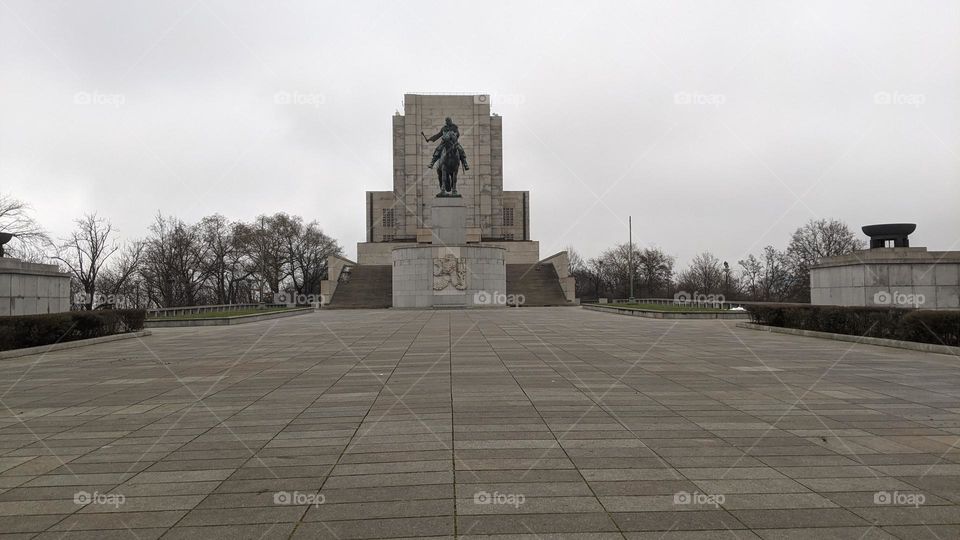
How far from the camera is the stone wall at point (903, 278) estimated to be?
19688 mm

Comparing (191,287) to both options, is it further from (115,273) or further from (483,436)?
(483,436)

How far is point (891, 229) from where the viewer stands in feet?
71.4

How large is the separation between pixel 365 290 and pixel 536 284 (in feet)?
46.2

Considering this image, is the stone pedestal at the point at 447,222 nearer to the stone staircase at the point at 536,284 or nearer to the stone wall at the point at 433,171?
the stone staircase at the point at 536,284

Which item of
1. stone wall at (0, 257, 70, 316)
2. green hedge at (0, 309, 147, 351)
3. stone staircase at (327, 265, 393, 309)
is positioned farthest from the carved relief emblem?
stone wall at (0, 257, 70, 316)

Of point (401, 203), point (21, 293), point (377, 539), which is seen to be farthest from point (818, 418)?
point (401, 203)

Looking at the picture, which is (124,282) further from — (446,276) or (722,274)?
(722,274)

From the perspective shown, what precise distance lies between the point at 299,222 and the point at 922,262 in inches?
2339

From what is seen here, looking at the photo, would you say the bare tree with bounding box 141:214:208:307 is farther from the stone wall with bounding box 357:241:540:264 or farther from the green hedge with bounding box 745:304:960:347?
the green hedge with bounding box 745:304:960:347

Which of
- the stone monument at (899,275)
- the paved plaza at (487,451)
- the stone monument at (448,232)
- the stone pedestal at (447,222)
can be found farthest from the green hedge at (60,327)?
the stone monument at (899,275)

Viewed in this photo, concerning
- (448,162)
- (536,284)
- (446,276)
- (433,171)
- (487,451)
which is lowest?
(487,451)

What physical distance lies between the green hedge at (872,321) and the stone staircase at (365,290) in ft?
96.2

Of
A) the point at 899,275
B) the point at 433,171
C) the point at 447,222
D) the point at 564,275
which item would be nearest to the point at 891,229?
the point at 899,275

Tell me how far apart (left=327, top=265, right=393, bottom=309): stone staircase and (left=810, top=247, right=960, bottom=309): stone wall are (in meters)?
30.4
